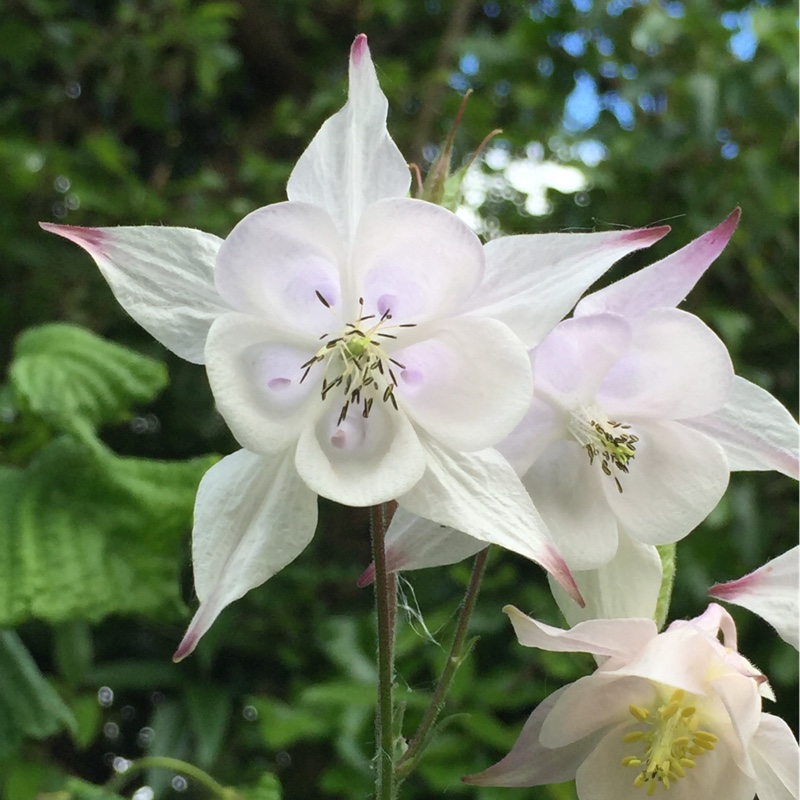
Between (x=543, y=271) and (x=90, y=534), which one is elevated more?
(x=543, y=271)

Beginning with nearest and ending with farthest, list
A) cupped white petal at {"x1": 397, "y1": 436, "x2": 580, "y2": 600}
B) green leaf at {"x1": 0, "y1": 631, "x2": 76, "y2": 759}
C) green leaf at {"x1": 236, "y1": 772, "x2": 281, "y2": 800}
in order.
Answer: cupped white petal at {"x1": 397, "y1": 436, "x2": 580, "y2": 600}, green leaf at {"x1": 236, "y1": 772, "x2": 281, "y2": 800}, green leaf at {"x1": 0, "y1": 631, "x2": 76, "y2": 759}

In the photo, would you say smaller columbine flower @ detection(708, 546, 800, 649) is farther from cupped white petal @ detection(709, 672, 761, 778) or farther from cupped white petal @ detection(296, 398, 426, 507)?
cupped white petal @ detection(296, 398, 426, 507)

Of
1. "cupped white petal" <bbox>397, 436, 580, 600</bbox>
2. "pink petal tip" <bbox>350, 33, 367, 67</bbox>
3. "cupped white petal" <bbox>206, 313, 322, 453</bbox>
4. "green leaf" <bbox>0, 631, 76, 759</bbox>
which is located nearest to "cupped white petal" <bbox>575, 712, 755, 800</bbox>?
"cupped white petal" <bbox>397, 436, 580, 600</bbox>

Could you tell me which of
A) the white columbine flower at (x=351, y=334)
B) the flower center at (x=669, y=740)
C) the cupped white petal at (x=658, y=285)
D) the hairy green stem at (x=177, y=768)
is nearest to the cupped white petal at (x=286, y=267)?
the white columbine flower at (x=351, y=334)

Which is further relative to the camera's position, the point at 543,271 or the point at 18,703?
the point at 18,703

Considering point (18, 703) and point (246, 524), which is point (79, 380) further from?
point (246, 524)

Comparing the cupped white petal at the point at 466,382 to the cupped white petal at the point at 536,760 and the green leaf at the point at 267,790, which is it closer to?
the cupped white petal at the point at 536,760

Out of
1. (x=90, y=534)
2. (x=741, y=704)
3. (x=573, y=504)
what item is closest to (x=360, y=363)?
(x=573, y=504)
